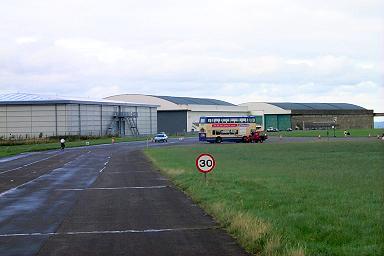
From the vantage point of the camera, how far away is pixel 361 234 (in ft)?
33.4

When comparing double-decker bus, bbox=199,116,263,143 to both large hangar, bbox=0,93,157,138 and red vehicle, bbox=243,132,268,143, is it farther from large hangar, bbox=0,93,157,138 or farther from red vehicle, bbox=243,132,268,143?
large hangar, bbox=0,93,157,138

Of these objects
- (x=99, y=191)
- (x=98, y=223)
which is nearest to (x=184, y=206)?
(x=98, y=223)

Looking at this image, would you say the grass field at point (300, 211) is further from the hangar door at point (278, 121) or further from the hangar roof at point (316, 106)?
the hangar roof at point (316, 106)

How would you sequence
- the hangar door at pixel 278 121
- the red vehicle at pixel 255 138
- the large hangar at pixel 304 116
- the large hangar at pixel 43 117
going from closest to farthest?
the red vehicle at pixel 255 138
the large hangar at pixel 43 117
the hangar door at pixel 278 121
the large hangar at pixel 304 116

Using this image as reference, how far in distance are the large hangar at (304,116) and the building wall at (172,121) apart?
32.8m

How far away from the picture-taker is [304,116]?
16562cm

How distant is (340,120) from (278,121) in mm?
18904

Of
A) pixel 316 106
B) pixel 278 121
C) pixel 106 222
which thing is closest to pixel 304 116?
pixel 278 121

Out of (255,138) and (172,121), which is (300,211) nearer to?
(255,138)

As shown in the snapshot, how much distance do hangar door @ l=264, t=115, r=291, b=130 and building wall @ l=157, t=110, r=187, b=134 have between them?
32816 mm

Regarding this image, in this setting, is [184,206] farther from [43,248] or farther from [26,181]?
[26,181]

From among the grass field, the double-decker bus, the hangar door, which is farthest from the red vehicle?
the hangar door

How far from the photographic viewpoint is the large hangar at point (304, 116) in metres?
163

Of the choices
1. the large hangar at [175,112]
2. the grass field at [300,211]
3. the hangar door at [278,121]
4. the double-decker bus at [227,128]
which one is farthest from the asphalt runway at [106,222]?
the hangar door at [278,121]
